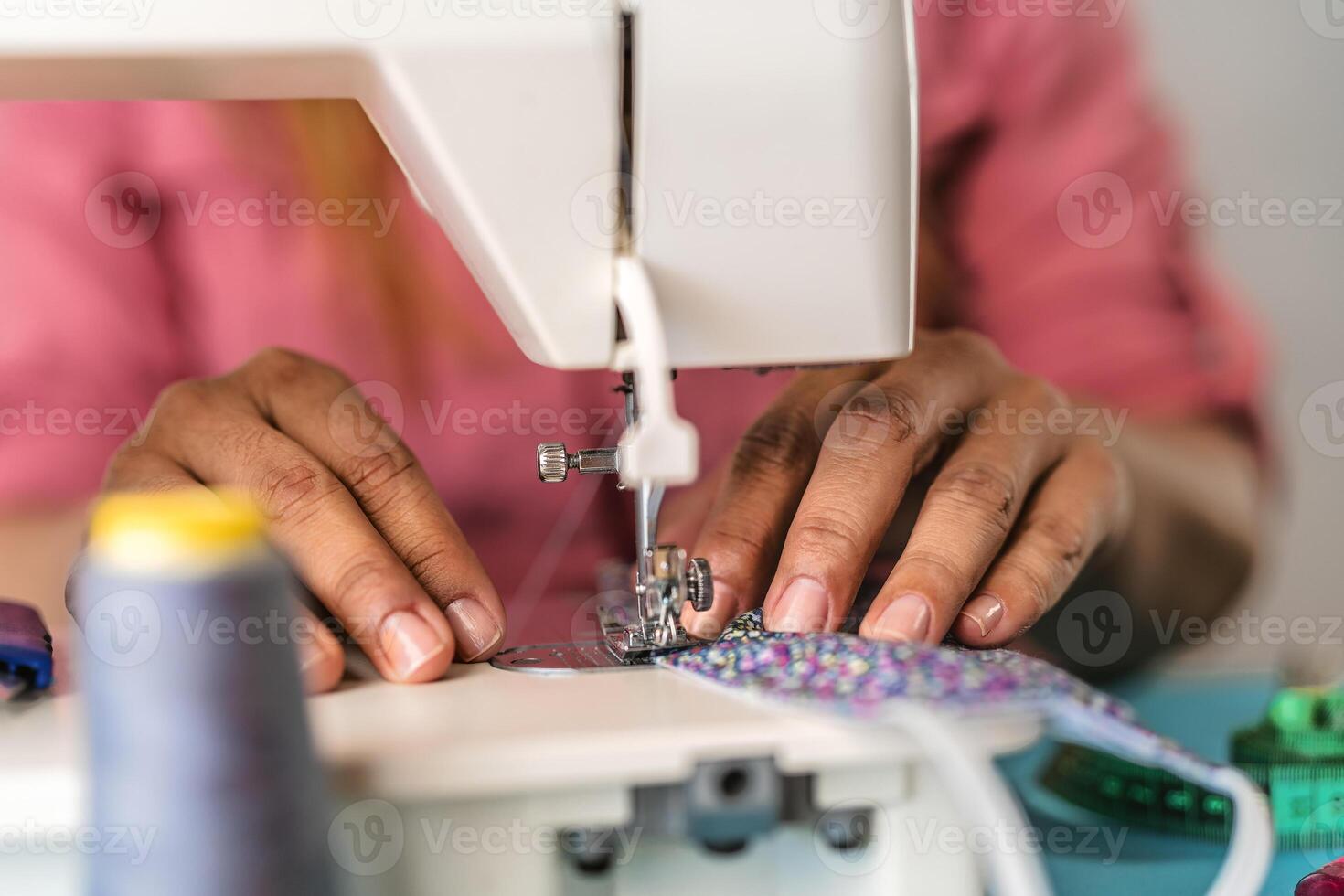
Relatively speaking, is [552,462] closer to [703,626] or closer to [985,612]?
[703,626]

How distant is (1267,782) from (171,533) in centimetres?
76

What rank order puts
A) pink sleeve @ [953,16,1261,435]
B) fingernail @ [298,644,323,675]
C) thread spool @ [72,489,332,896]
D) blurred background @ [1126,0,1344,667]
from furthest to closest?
blurred background @ [1126,0,1344,667]
pink sleeve @ [953,16,1261,435]
fingernail @ [298,644,323,675]
thread spool @ [72,489,332,896]

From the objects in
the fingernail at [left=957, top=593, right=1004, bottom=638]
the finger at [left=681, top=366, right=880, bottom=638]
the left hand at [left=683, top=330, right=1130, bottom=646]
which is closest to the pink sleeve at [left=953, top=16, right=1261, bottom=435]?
the left hand at [left=683, top=330, right=1130, bottom=646]

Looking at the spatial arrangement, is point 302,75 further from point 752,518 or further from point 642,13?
point 752,518

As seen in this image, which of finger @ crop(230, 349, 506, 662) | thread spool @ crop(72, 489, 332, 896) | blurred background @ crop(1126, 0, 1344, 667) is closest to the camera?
thread spool @ crop(72, 489, 332, 896)

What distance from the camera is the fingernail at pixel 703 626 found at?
0.82 m

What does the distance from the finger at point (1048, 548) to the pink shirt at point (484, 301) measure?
551 mm

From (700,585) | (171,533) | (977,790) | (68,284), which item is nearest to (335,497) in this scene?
(700,585)

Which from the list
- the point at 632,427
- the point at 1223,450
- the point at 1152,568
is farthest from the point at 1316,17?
the point at 632,427

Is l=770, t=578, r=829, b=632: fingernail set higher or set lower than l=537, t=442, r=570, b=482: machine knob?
lower

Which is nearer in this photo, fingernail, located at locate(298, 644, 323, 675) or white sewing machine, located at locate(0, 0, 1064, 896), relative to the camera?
white sewing machine, located at locate(0, 0, 1064, 896)

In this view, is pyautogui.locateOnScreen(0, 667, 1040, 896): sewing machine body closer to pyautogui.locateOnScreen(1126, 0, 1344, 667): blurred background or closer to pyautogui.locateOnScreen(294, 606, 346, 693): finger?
pyautogui.locateOnScreen(294, 606, 346, 693): finger

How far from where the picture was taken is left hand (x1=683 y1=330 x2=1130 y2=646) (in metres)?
0.79

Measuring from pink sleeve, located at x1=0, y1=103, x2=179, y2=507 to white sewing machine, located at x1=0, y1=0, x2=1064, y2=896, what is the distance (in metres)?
0.82
